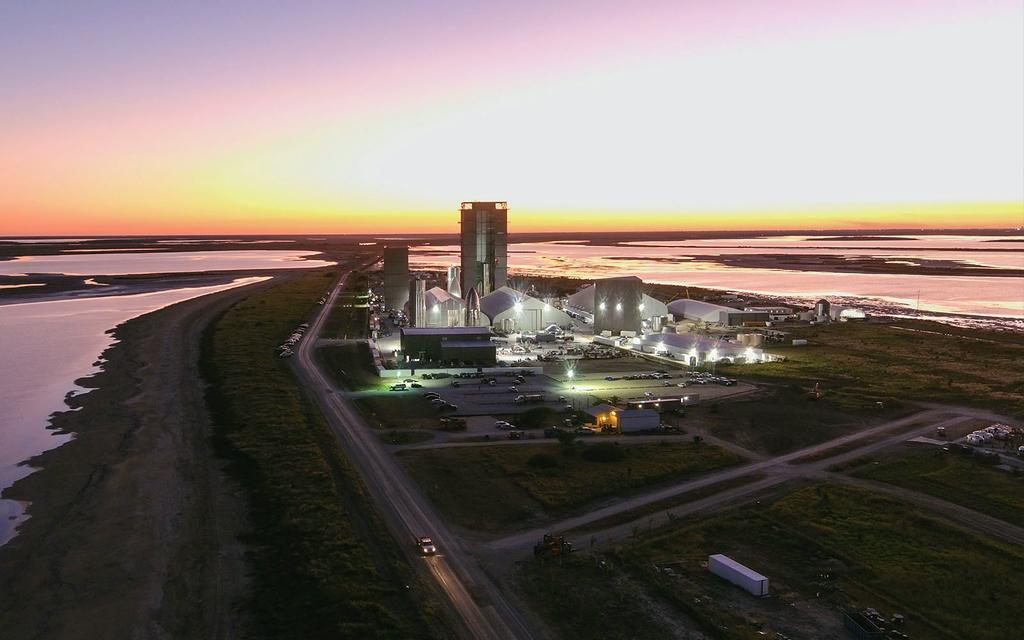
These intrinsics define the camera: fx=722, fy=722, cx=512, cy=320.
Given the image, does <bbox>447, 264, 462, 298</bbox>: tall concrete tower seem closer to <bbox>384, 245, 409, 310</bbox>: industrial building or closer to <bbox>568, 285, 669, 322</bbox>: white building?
<bbox>384, 245, 409, 310</bbox>: industrial building

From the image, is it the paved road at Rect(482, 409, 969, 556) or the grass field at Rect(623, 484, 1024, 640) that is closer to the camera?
the grass field at Rect(623, 484, 1024, 640)

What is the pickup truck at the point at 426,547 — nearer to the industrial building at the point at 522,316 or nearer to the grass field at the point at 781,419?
the grass field at the point at 781,419

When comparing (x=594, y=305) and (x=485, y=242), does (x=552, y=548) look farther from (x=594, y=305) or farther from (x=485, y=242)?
(x=485, y=242)

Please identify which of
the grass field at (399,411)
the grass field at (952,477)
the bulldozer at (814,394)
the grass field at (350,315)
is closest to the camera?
the grass field at (952,477)

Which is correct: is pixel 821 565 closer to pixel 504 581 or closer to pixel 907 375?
pixel 504 581

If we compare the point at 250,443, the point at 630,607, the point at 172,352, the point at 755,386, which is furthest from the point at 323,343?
the point at 630,607

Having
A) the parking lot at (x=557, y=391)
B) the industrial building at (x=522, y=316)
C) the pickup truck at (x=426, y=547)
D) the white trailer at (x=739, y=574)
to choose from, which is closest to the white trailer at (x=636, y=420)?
the parking lot at (x=557, y=391)

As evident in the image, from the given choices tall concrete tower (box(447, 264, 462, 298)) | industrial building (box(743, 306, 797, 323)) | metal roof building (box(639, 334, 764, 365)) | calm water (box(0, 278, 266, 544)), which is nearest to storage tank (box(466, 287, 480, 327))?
metal roof building (box(639, 334, 764, 365))
